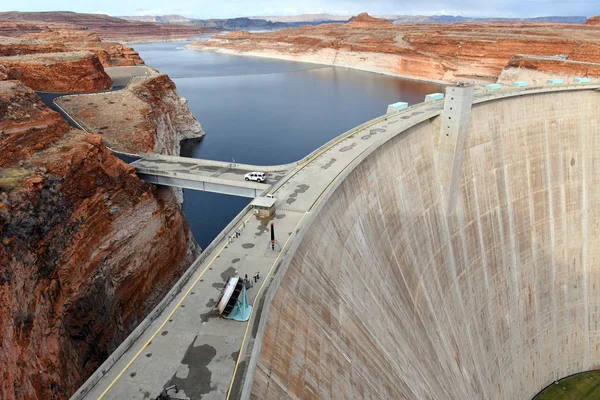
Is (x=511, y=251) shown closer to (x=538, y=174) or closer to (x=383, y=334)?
(x=538, y=174)

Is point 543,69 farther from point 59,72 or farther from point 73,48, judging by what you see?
point 73,48

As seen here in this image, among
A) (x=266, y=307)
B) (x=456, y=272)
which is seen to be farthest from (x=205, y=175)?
(x=456, y=272)

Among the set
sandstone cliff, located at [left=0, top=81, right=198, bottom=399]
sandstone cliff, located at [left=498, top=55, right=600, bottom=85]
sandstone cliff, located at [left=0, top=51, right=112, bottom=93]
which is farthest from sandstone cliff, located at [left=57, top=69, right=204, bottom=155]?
sandstone cliff, located at [left=498, top=55, right=600, bottom=85]

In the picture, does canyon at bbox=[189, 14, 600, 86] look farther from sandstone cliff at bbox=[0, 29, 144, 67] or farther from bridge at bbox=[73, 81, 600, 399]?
sandstone cliff at bbox=[0, 29, 144, 67]

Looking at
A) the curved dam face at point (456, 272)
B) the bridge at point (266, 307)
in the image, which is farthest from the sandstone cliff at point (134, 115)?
the curved dam face at point (456, 272)

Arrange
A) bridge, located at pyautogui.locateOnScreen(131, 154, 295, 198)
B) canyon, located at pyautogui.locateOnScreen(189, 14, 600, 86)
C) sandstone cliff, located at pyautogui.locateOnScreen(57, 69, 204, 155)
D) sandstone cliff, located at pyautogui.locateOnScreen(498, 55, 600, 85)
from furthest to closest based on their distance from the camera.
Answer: canyon, located at pyautogui.locateOnScreen(189, 14, 600, 86)
sandstone cliff, located at pyautogui.locateOnScreen(498, 55, 600, 85)
sandstone cliff, located at pyautogui.locateOnScreen(57, 69, 204, 155)
bridge, located at pyautogui.locateOnScreen(131, 154, 295, 198)

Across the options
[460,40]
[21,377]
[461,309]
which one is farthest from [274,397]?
[460,40]

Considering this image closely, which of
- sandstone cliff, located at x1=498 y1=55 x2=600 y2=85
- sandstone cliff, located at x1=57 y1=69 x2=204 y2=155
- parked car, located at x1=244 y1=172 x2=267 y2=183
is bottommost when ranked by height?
parked car, located at x1=244 y1=172 x2=267 y2=183
